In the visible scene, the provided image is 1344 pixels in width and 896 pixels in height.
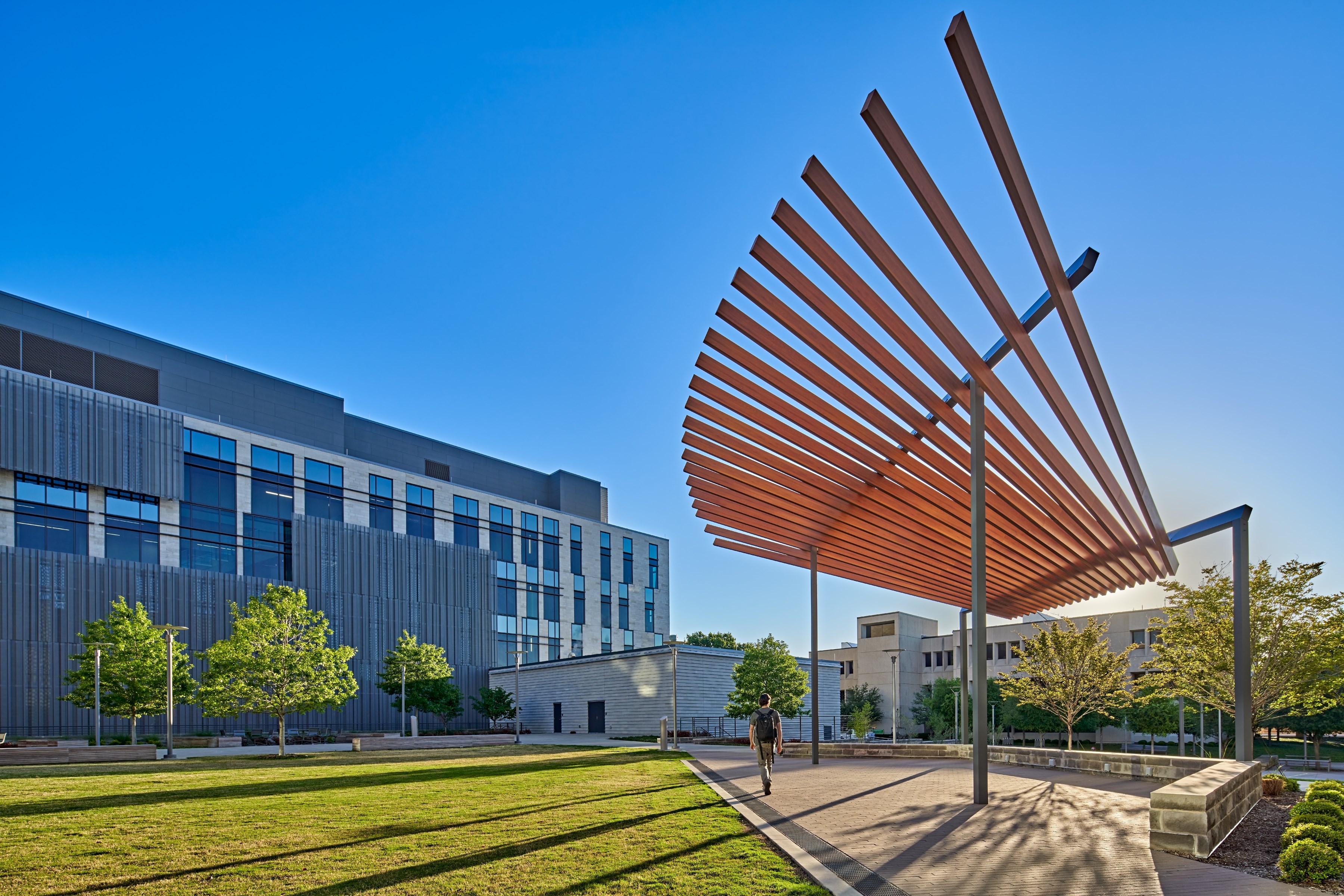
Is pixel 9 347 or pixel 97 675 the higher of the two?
pixel 9 347

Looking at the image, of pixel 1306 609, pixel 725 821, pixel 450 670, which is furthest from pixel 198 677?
pixel 1306 609

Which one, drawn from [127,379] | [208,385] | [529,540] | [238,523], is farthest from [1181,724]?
[127,379]

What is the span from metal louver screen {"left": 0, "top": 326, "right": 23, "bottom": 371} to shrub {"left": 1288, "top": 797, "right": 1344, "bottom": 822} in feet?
158

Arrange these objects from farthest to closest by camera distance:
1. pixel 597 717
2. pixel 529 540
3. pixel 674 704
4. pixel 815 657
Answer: pixel 529 540, pixel 597 717, pixel 674 704, pixel 815 657

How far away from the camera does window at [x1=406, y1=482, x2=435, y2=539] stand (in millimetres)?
58625

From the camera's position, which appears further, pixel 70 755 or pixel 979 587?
pixel 70 755

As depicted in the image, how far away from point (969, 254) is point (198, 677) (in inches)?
1816

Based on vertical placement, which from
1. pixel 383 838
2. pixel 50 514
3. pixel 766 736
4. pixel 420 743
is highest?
pixel 50 514

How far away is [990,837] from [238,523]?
47169mm

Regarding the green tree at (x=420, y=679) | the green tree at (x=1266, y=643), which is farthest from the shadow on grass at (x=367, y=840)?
the green tree at (x=420, y=679)

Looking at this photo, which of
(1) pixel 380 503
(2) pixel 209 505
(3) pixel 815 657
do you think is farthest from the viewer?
(1) pixel 380 503

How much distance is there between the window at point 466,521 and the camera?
62.0 metres

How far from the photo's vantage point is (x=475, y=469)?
66.8 metres

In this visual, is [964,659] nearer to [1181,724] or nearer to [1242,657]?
[1242,657]
